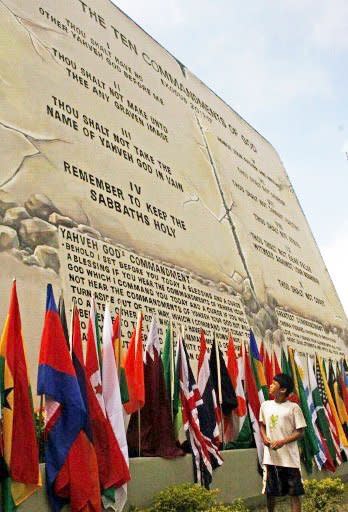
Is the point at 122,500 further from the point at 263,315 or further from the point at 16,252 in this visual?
the point at 263,315

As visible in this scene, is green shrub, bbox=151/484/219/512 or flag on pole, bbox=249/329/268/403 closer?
green shrub, bbox=151/484/219/512

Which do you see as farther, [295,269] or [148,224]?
[295,269]

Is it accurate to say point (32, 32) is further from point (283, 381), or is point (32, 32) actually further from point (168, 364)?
point (283, 381)

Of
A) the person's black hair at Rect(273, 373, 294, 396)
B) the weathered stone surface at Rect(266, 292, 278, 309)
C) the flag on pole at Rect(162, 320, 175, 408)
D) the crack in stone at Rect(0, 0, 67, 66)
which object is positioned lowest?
the person's black hair at Rect(273, 373, 294, 396)

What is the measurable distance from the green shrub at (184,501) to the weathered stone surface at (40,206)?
302 cm

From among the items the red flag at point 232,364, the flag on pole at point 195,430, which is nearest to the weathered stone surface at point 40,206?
the flag on pole at point 195,430

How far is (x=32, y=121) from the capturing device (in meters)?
6.70

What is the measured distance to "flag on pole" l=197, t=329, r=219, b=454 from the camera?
6133 mm

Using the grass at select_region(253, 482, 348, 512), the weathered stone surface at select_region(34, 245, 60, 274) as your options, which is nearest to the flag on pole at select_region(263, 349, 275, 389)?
the grass at select_region(253, 482, 348, 512)

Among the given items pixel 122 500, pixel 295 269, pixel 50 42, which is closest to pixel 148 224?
pixel 50 42

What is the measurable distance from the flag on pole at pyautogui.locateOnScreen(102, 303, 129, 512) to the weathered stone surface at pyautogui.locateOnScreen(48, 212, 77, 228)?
5.06 feet

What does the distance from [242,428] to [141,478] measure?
7.65 feet

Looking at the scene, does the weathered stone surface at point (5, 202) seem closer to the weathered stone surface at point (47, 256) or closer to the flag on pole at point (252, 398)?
the weathered stone surface at point (47, 256)

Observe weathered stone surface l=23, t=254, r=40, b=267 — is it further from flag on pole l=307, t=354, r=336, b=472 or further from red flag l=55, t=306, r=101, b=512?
flag on pole l=307, t=354, r=336, b=472
